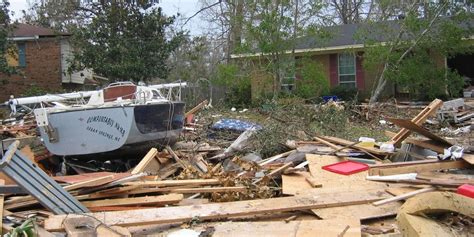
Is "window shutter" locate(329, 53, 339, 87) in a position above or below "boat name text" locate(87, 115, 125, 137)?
above

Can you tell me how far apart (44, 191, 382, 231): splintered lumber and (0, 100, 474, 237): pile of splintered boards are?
0.01 m

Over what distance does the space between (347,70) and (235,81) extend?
19.0ft

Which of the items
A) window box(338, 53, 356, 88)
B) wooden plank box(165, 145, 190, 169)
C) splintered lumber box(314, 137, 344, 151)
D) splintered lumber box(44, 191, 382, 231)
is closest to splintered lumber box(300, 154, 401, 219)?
splintered lumber box(44, 191, 382, 231)

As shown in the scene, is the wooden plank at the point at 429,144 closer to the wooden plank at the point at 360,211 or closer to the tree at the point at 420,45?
the wooden plank at the point at 360,211

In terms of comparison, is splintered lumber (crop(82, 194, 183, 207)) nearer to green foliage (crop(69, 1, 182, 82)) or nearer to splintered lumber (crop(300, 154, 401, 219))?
splintered lumber (crop(300, 154, 401, 219))

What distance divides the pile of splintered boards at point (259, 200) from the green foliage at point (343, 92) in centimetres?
1421

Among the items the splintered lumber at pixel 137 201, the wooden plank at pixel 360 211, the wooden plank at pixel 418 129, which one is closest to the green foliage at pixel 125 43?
the wooden plank at pixel 418 129

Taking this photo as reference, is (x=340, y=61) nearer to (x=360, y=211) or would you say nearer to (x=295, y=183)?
(x=295, y=183)

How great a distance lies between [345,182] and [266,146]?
2793 millimetres

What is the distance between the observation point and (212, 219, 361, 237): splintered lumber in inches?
179

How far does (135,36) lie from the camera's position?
22.8 meters

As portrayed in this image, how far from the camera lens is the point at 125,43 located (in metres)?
22.2

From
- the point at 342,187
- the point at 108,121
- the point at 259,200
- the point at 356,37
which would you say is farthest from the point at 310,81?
the point at 259,200

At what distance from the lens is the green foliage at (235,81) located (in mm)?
20547
